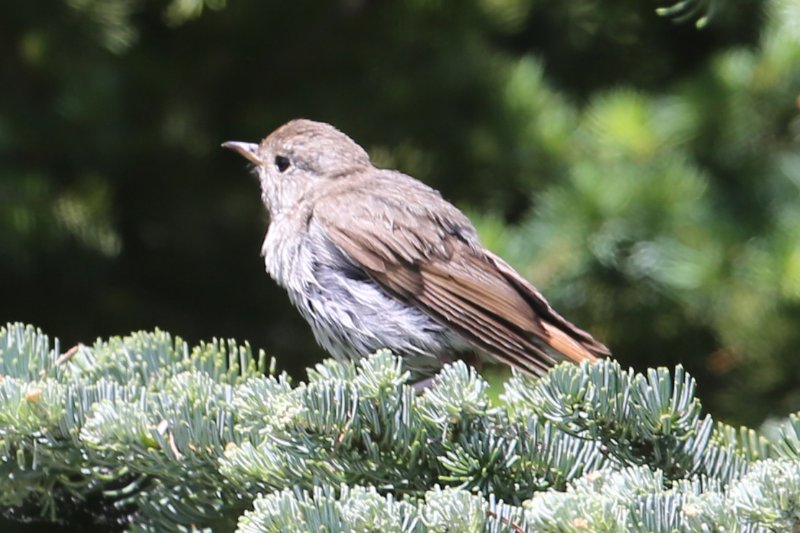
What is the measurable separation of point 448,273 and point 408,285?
0.15 meters

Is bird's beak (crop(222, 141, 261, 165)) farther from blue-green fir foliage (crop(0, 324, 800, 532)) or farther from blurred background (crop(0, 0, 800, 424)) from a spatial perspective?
blue-green fir foliage (crop(0, 324, 800, 532))

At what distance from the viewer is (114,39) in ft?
17.0

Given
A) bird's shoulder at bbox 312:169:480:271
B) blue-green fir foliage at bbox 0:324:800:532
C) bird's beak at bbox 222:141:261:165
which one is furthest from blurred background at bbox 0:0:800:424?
blue-green fir foliage at bbox 0:324:800:532

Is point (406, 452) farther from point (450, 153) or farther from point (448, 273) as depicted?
point (450, 153)

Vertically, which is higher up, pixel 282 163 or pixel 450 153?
pixel 450 153

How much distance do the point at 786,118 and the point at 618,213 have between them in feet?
3.15

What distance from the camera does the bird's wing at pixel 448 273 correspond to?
3.76 meters

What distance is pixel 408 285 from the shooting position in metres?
4.03

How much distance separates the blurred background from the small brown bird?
591 millimetres

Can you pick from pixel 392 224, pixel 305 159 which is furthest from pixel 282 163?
pixel 392 224

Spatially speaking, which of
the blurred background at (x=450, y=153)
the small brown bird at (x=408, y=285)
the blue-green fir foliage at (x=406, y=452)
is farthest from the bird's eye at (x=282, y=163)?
the blue-green fir foliage at (x=406, y=452)

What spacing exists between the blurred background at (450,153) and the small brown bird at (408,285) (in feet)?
1.94

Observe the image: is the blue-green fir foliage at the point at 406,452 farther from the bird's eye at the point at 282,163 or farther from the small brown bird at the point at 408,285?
the bird's eye at the point at 282,163

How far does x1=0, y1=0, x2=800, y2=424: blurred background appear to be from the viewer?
4723 millimetres
